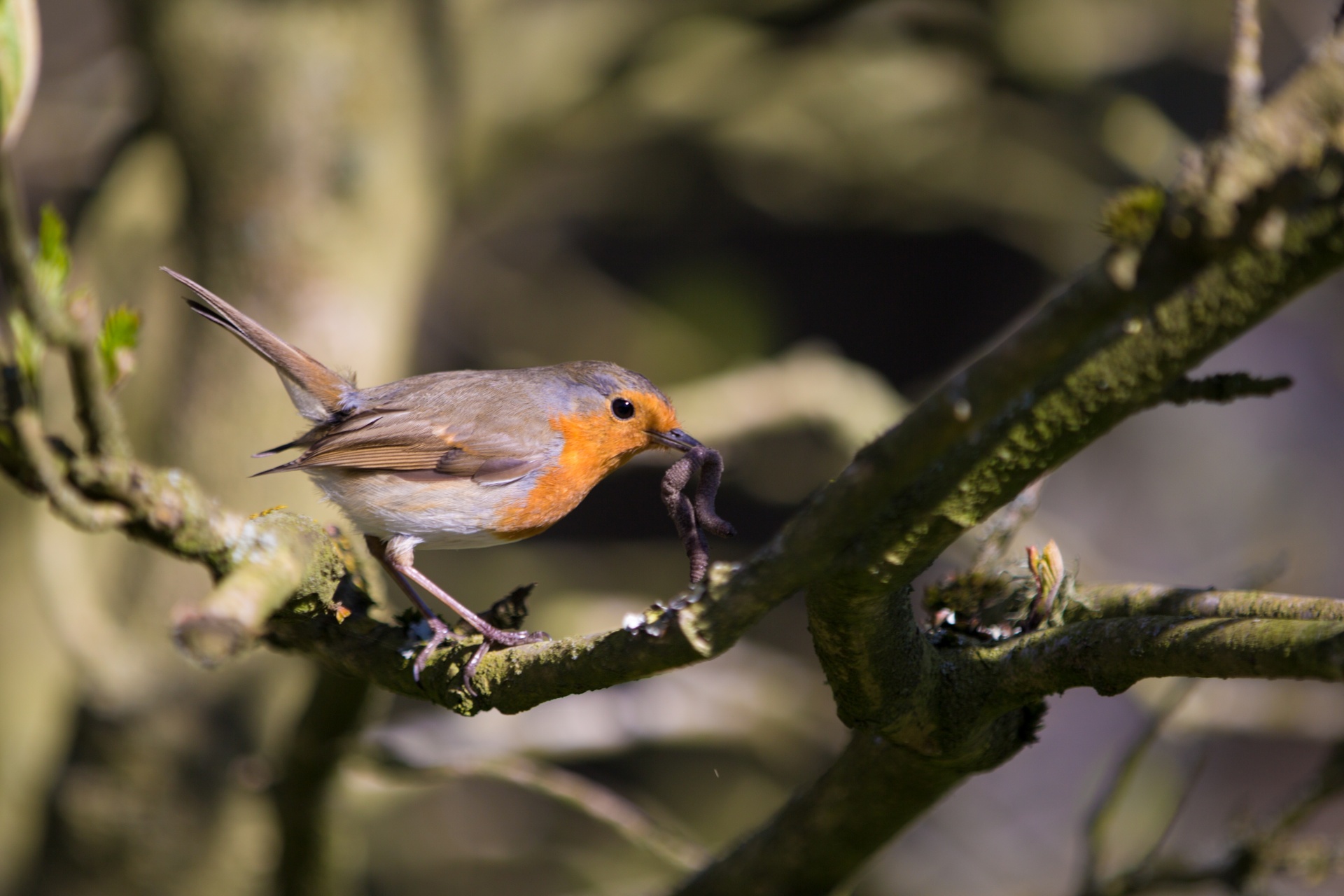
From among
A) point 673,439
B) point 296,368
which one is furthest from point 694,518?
point 296,368

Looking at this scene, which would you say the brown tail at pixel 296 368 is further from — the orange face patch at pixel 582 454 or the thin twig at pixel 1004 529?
the thin twig at pixel 1004 529

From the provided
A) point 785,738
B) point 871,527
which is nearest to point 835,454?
point 785,738

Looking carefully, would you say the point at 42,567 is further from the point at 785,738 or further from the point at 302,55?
the point at 785,738

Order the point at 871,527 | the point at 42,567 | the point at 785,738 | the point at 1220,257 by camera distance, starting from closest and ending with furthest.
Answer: the point at 1220,257 → the point at 871,527 → the point at 42,567 → the point at 785,738

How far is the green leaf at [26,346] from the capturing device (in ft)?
5.00

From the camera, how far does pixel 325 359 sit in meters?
4.26

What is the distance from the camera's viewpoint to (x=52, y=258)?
1585 mm

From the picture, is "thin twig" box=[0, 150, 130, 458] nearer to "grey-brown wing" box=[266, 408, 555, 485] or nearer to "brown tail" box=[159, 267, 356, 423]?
"brown tail" box=[159, 267, 356, 423]

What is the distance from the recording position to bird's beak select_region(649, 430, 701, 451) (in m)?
3.16

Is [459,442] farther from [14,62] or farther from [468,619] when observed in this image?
[14,62]

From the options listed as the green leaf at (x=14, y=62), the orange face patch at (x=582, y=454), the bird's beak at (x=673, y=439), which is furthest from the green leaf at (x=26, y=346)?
the bird's beak at (x=673, y=439)

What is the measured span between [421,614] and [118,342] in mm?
927

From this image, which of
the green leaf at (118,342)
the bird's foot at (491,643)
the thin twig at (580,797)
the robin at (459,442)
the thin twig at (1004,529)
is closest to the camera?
the green leaf at (118,342)

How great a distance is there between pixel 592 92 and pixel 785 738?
326cm
